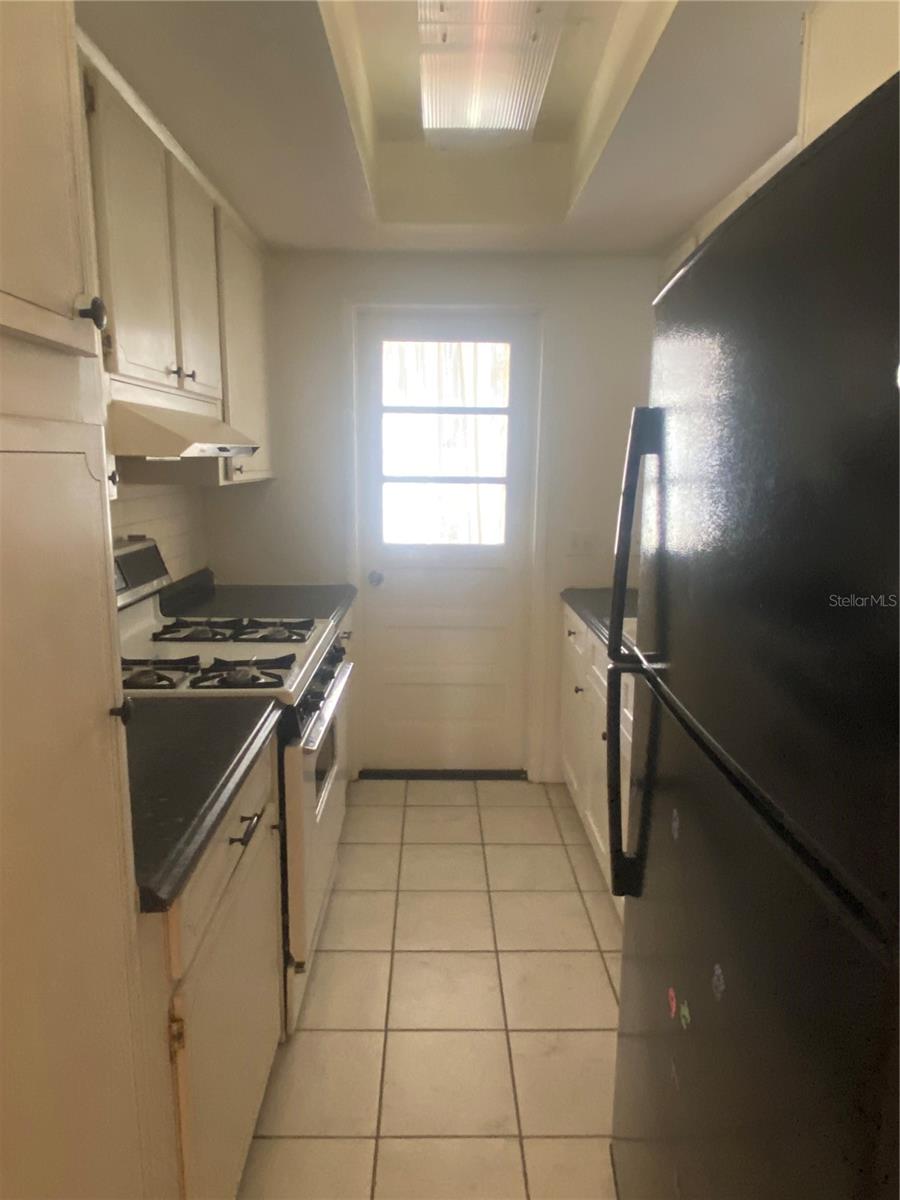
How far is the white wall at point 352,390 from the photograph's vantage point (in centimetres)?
333

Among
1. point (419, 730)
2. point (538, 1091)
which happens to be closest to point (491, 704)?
point (419, 730)

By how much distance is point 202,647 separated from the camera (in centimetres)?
248

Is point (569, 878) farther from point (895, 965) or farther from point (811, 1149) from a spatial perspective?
point (895, 965)

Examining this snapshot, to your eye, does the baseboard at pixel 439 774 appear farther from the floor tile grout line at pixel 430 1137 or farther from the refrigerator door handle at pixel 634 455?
the refrigerator door handle at pixel 634 455

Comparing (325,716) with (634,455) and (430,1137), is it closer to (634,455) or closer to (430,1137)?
(430,1137)

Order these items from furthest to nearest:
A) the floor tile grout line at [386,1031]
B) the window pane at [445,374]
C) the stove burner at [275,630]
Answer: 1. the window pane at [445,374]
2. the stove burner at [275,630]
3. the floor tile grout line at [386,1031]

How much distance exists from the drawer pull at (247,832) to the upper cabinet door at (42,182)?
974 millimetres

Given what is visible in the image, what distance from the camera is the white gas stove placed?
6.54 ft

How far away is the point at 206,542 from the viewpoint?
3.49 m

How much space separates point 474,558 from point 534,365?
0.93m

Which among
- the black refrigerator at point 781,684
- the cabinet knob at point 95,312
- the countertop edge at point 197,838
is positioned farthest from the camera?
the countertop edge at point 197,838

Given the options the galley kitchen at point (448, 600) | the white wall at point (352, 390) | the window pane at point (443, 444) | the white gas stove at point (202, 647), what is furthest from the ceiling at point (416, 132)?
the white gas stove at point (202, 647)

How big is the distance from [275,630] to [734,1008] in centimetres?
192

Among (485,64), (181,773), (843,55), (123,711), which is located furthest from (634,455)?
(485,64)
